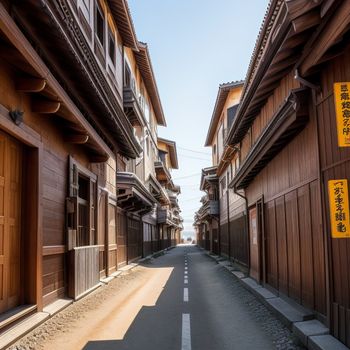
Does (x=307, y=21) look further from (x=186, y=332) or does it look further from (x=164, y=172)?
(x=164, y=172)

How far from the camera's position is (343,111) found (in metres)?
5.86

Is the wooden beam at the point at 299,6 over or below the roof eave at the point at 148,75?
below

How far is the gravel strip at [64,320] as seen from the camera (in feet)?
22.6

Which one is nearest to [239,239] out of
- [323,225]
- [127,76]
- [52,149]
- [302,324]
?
[127,76]

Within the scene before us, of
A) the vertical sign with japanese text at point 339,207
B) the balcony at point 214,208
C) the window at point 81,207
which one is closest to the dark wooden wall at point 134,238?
the balcony at point 214,208

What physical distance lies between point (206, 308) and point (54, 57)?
6235 mm

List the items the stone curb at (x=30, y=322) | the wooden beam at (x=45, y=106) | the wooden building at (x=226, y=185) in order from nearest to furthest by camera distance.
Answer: the stone curb at (x=30, y=322), the wooden beam at (x=45, y=106), the wooden building at (x=226, y=185)

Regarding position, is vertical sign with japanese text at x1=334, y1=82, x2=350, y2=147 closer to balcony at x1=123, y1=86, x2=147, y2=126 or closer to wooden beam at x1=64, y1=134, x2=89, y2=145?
wooden beam at x1=64, y1=134, x2=89, y2=145

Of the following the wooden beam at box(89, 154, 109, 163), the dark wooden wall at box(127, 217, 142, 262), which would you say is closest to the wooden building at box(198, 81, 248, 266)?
the dark wooden wall at box(127, 217, 142, 262)

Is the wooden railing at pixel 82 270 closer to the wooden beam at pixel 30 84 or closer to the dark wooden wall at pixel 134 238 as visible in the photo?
the wooden beam at pixel 30 84

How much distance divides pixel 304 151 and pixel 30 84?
4.97 metres

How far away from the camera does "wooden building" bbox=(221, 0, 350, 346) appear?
6086mm

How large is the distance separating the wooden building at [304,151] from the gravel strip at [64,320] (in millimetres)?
4325

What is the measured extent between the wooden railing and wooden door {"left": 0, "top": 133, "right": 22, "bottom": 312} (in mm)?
2733
